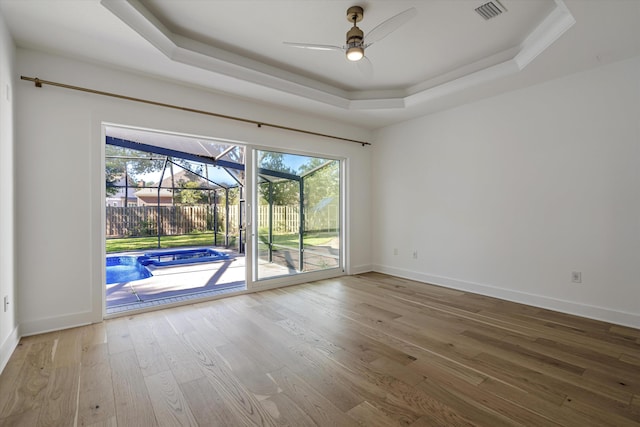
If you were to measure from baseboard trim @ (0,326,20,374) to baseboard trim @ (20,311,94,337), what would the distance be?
3.6 inches

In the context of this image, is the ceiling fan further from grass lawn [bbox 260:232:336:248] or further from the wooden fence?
the wooden fence

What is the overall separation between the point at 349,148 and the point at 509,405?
4.11 meters

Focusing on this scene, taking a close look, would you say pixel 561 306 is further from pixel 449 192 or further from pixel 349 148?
pixel 349 148

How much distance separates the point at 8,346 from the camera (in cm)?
225

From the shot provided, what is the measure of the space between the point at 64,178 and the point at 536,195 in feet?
16.4

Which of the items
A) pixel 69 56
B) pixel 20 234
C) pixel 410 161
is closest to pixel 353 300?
pixel 410 161

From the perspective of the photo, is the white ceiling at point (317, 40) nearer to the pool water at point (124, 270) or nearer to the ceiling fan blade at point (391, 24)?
the ceiling fan blade at point (391, 24)

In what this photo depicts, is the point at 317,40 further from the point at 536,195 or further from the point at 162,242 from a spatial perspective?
the point at 162,242

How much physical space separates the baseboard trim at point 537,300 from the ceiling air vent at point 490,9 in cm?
298

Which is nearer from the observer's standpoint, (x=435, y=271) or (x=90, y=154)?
(x=90, y=154)

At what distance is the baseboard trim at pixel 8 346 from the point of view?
2096mm

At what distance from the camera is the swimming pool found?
264 inches

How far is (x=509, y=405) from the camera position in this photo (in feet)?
5.54

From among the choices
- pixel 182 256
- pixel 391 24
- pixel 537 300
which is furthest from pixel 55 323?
pixel 182 256
